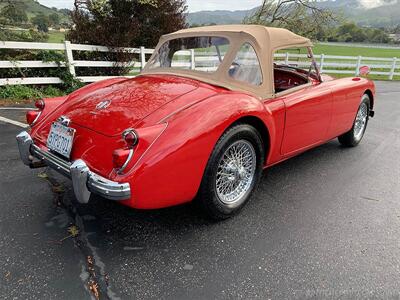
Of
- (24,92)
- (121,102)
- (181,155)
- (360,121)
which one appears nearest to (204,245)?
(181,155)

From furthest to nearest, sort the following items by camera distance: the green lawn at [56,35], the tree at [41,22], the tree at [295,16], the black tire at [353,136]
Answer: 1. the tree at [295,16]
2. the green lawn at [56,35]
3. the tree at [41,22]
4. the black tire at [353,136]

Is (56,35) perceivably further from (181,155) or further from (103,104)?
(181,155)

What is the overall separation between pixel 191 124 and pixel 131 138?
1.46 ft

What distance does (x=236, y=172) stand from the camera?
2.89 metres

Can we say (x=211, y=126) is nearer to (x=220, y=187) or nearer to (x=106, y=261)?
(x=220, y=187)

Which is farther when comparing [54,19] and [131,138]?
[54,19]

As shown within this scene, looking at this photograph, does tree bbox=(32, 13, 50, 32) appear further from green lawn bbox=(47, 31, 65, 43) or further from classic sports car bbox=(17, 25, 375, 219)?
classic sports car bbox=(17, 25, 375, 219)

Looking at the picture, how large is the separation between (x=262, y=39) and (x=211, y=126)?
1.26 m

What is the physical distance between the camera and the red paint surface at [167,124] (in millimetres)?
2238

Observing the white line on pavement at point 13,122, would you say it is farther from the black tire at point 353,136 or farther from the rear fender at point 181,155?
the black tire at point 353,136

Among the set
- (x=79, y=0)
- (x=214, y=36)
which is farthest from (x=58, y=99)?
(x=79, y=0)

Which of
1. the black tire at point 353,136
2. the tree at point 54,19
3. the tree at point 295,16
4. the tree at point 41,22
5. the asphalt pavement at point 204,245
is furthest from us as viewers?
the tree at point 295,16

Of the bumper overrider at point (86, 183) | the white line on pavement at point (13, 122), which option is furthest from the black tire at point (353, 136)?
the white line on pavement at point (13, 122)

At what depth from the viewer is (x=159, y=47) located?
3932 mm
